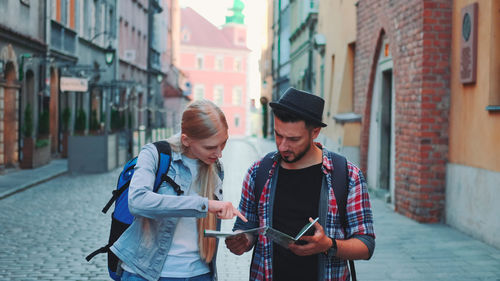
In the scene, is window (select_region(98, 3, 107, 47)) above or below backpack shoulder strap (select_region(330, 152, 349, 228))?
above

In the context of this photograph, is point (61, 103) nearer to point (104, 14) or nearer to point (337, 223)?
point (104, 14)

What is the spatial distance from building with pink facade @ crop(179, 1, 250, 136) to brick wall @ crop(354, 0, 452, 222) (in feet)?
256

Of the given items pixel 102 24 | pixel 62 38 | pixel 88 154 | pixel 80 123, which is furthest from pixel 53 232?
pixel 102 24

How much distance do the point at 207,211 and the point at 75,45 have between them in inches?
985

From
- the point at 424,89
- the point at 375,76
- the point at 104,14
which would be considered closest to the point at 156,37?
the point at 104,14

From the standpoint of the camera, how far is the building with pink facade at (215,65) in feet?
294

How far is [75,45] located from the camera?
88.8 ft

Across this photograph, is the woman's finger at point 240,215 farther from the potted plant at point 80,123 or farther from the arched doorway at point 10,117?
the potted plant at point 80,123

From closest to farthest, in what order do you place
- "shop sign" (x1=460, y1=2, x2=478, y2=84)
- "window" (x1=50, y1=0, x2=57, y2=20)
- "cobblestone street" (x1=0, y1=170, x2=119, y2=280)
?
1. "cobblestone street" (x1=0, y1=170, x2=119, y2=280)
2. "shop sign" (x1=460, y1=2, x2=478, y2=84)
3. "window" (x1=50, y1=0, x2=57, y2=20)

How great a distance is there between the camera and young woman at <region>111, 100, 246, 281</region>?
3.18 metres

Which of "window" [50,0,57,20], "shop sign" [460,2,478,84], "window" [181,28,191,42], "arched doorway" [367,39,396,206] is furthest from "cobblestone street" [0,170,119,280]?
"window" [181,28,191,42]

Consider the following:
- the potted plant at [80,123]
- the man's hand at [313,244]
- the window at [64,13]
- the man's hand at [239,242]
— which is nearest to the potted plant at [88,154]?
the potted plant at [80,123]

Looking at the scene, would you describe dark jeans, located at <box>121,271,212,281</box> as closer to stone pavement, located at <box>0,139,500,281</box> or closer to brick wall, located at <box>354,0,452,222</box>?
stone pavement, located at <box>0,139,500,281</box>

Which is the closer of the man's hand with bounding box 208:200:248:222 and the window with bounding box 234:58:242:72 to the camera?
the man's hand with bounding box 208:200:248:222
